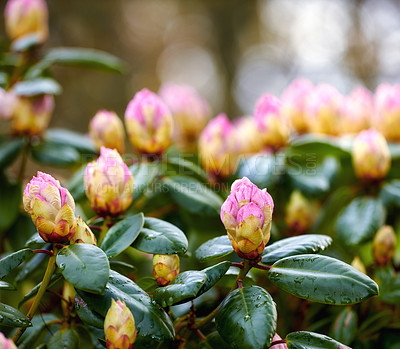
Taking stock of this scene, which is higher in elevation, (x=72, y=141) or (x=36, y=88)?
(x=36, y=88)

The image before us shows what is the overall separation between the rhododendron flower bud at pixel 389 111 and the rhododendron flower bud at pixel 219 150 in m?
0.40

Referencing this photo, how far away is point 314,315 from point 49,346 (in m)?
0.53

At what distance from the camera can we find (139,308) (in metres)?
0.49

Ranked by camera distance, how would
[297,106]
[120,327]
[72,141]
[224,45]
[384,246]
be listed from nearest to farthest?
[120,327], [384,246], [72,141], [297,106], [224,45]

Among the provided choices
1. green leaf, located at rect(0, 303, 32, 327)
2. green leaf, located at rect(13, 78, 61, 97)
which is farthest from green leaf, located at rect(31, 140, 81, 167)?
green leaf, located at rect(0, 303, 32, 327)

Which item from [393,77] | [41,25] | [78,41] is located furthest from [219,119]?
[393,77]

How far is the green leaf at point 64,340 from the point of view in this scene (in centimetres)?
56

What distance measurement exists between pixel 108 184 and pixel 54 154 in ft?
1.33

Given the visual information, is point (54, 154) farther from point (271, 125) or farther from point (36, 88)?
point (271, 125)

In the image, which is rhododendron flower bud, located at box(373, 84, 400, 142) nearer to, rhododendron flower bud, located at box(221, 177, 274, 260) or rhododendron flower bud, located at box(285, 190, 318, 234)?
rhododendron flower bud, located at box(285, 190, 318, 234)

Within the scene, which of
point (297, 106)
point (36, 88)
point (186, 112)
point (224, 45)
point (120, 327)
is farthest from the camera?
point (224, 45)

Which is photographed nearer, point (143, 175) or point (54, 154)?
point (143, 175)

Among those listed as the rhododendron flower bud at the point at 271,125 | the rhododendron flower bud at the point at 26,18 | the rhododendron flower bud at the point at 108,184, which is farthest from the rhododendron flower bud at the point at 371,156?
the rhododendron flower bud at the point at 26,18

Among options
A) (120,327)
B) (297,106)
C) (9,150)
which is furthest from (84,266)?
(297,106)
